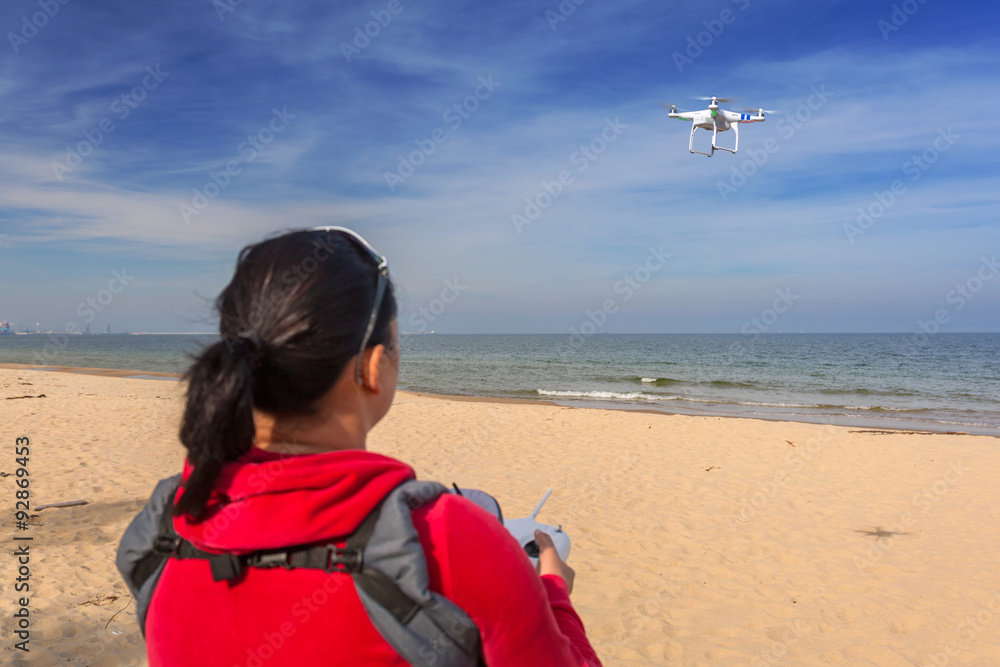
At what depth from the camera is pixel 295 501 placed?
0.88 m

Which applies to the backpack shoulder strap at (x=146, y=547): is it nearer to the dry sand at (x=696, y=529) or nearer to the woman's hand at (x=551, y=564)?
the dry sand at (x=696, y=529)

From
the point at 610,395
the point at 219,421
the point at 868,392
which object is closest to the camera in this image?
the point at 219,421

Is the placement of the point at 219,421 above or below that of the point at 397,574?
above

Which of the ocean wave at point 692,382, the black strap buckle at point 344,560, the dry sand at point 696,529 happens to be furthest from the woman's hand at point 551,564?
the ocean wave at point 692,382

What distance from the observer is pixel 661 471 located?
959 cm

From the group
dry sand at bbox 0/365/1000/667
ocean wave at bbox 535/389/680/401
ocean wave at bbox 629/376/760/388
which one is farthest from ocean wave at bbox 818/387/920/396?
dry sand at bbox 0/365/1000/667

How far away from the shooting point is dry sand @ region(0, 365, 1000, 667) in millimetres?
4406

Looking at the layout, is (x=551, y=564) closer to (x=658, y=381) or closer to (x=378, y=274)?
(x=378, y=274)

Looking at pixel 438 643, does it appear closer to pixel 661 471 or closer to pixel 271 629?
pixel 271 629

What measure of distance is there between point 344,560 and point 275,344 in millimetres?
348

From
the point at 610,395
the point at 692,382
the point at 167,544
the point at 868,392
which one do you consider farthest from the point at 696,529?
the point at 692,382

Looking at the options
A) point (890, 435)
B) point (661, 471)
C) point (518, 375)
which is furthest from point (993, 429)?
point (518, 375)

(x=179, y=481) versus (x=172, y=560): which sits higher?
(x=179, y=481)

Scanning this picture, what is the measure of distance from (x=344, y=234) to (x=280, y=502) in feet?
1.59
